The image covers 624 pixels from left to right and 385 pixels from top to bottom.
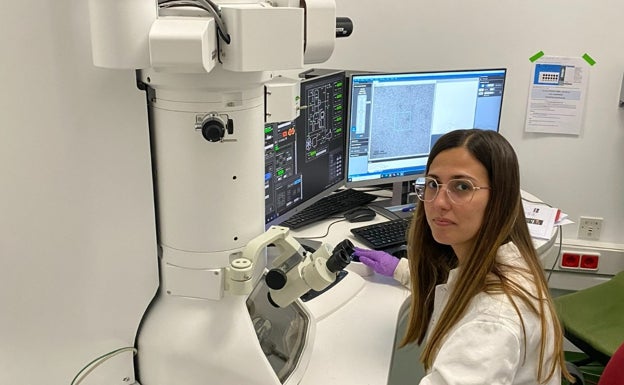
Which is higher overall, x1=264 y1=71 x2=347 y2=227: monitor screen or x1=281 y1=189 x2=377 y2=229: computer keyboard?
x1=264 y1=71 x2=347 y2=227: monitor screen

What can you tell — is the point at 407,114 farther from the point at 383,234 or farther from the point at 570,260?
the point at 570,260

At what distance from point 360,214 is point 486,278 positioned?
904mm

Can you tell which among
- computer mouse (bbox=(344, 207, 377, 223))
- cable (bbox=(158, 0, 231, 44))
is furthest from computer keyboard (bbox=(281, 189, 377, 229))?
cable (bbox=(158, 0, 231, 44))

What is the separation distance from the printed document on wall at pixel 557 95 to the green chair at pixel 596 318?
607mm

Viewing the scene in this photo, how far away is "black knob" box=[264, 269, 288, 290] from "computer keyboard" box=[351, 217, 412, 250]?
30.1 inches

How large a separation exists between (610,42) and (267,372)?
6.09 feet

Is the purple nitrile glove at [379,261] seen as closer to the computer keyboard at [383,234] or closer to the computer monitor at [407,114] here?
the computer keyboard at [383,234]

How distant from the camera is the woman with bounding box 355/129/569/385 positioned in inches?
41.1

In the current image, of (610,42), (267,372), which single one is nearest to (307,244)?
(267,372)

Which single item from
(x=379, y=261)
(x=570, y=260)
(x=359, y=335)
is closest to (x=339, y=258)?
(x=359, y=335)

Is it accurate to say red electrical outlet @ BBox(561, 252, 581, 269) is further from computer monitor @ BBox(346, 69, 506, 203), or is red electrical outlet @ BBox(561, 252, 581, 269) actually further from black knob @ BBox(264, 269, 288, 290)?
black knob @ BBox(264, 269, 288, 290)

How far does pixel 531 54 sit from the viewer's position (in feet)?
7.33

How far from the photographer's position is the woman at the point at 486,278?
3.43 feet

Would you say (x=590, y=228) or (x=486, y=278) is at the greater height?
(x=486, y=278)
